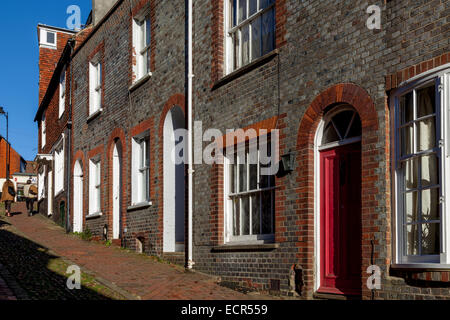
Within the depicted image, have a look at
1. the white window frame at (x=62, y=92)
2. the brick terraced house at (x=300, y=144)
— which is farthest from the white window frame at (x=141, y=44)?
the white window frame at (x=62, y=92)

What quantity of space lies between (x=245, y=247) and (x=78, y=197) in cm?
1192

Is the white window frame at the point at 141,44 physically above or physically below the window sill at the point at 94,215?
above

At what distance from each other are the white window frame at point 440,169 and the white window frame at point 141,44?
8.96m

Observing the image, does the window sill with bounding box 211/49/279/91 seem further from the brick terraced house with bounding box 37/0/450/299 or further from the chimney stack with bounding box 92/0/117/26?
the chimney stack with bounding box 92/0/117/26

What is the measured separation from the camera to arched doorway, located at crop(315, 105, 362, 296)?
26.2 ft

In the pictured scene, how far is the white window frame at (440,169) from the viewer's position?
637 cm

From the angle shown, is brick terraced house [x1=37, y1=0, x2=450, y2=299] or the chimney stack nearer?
brick terraced house [x1=37, y1=0, x2=450, y2=299]

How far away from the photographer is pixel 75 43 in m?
21.4

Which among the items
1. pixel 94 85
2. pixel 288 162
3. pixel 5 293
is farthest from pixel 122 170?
pixel 288 162

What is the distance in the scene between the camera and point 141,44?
15312mm

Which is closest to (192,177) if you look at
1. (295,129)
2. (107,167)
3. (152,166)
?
(152,166)

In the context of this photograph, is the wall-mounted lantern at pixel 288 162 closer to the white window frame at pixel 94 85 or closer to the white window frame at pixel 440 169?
the white window frame at pixel 440 169

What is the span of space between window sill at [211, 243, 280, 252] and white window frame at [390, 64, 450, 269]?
241 cm

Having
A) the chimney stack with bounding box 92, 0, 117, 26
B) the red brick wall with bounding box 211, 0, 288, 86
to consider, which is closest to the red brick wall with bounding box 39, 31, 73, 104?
the chimney stack with bounding box 92, 0, 117, 26
